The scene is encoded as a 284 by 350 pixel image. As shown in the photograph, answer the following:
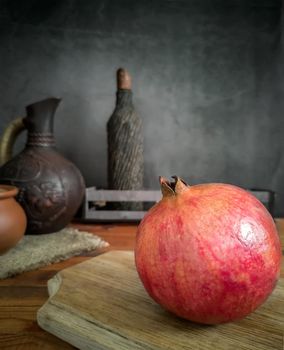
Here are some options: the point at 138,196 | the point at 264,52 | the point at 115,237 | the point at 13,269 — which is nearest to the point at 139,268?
the point at 13,269

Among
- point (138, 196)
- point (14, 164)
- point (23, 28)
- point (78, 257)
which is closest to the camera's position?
point (78, 257)

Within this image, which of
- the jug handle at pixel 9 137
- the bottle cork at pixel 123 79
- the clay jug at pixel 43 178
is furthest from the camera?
the bottle cork at pixel 123 79

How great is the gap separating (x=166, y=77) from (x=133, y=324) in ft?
3.31

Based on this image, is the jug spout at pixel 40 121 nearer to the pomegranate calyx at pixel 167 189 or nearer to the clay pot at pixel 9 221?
the clay pot at pixel 9 221

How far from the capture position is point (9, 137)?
100 cm

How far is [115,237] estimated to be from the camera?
3.07 feet

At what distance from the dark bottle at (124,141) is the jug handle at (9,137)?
0.28m

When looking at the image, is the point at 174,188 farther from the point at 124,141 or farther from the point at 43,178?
the point at 124,141

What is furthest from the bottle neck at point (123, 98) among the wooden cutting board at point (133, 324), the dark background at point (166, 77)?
the wooden cutting board at point (133, 324)

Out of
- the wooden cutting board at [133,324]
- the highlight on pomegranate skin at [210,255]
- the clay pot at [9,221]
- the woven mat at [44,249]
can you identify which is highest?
the highlight on pomegranate skin at [210,255]

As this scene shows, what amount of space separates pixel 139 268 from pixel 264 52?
1090 millimetres

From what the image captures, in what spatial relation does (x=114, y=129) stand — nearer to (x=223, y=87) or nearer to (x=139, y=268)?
(x=223, y=87)

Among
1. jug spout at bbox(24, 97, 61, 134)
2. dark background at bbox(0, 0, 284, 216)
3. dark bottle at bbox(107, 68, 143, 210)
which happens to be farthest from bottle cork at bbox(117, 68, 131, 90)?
jug spout at bbox(24, 97, 61, 134)

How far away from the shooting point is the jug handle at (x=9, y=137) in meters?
0.99
